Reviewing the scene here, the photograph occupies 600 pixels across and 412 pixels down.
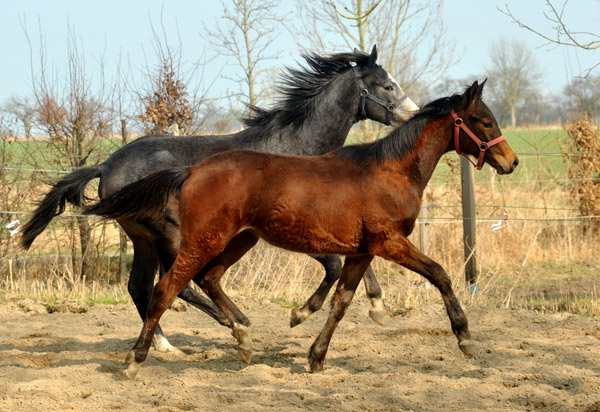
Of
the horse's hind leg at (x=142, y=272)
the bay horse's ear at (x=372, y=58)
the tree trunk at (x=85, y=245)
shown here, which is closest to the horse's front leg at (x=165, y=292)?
the horse's hind leg at (x=142, y=272)

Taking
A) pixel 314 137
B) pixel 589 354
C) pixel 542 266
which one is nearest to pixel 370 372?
pixel 589 354

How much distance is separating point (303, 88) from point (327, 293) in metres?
1.95

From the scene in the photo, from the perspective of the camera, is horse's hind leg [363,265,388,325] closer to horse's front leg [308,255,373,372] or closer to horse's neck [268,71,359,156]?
horse's front leg [308,255,373,372]

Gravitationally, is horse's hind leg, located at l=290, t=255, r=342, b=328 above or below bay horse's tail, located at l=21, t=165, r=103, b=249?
below

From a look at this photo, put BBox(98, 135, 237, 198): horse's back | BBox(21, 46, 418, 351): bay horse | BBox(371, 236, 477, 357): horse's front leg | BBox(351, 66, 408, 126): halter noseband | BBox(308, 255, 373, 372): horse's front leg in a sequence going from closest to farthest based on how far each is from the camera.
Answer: BBox(371, 236, 477, 357): horse's front leg → BBox(308, 255, 373, 372): horse's front leg → BBox(21, 46, 418, 351): bay horse → BBox(98, 135, 237, 198): horse's back → BBox(351, 66, 408, 126): halter noseband

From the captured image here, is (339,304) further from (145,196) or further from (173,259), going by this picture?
(145,196)

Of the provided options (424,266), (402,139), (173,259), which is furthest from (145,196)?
(424,266)

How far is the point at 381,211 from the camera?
4.71 meters

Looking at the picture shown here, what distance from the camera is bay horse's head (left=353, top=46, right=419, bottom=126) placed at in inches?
253

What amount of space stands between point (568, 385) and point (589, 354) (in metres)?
0.97

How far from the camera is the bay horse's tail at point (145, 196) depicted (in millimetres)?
4727

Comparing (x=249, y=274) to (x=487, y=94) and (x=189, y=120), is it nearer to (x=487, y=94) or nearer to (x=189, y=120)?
(x=189, y=120)

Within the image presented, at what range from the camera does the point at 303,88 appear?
6.43 m

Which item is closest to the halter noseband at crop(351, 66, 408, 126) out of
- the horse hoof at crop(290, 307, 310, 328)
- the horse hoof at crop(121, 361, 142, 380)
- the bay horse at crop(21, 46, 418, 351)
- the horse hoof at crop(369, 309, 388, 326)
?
the bay horse at crop(21, 46, 418, 351)
